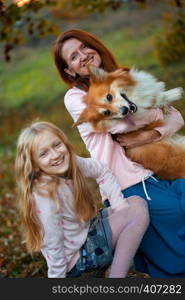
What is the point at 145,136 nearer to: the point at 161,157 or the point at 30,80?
the point at 161,157

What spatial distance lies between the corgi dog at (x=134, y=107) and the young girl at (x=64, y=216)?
347 mm

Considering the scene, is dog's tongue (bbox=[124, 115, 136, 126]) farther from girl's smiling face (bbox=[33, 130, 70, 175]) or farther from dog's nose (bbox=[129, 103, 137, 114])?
girl's smiling face (bbox=[33, 130, 70, 175])

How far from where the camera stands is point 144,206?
320 cm

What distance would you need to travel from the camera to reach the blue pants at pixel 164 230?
10.7ft

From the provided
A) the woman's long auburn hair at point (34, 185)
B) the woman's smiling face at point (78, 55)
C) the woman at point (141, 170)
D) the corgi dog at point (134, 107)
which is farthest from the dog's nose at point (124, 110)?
the woman's smiling face at point (78, 55)

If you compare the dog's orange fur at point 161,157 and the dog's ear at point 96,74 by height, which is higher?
the dog's ear at point 96,74

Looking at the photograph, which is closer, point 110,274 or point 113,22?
point 110,274

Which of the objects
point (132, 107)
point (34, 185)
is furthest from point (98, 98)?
point (34, 185)

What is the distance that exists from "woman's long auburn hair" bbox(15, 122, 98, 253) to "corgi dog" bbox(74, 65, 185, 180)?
1.18 ft

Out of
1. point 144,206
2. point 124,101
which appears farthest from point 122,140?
point 144,206

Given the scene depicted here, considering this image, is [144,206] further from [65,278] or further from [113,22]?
[113,22]

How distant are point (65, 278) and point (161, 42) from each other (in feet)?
Answer: 25.9

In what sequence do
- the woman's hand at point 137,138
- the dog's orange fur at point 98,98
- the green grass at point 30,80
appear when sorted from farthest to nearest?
the green grass at point 30,80
the woman's hand at point 137,138
the dog's orange fur at point 98,98

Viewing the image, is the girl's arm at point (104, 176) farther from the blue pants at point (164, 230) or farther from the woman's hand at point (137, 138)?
the woman's hand at point (137, 138)
